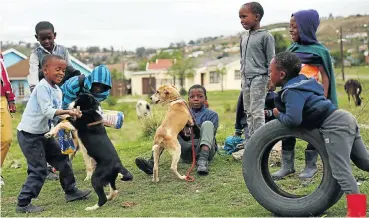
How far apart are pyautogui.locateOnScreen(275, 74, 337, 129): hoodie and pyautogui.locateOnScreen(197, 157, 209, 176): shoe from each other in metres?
2.28

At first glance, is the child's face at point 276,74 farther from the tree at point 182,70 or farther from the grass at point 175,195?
the tree at point 182,70

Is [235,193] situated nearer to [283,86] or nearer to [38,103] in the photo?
[283,86]

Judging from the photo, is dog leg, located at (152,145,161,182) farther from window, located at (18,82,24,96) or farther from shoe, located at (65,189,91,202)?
window, located at (18,82,24,96)

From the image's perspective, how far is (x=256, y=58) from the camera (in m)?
6.95

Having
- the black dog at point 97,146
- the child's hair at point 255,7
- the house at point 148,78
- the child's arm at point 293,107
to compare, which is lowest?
the house at point 148,78

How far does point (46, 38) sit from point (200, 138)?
260cm

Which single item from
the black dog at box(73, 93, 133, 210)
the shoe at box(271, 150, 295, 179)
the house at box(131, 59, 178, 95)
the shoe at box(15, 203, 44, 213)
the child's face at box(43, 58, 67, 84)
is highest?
the child's face at box(43, 58, 67, 84)

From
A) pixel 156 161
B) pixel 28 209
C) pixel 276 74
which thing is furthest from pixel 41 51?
pixel 276 74

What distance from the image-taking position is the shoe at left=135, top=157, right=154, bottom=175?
7.07 metres

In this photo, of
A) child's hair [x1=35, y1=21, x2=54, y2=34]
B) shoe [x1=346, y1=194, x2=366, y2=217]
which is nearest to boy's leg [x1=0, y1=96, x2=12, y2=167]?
child's hair [x1=35, y1=21, x2=54, y2=34]

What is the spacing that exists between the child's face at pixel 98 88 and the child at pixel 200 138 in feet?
3.92

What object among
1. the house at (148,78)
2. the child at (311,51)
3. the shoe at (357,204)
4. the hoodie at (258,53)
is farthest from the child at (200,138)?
the house at (148,78)

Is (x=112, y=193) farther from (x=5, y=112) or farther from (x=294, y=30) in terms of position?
(x=294, y=30)

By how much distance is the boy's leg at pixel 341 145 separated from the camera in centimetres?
462
